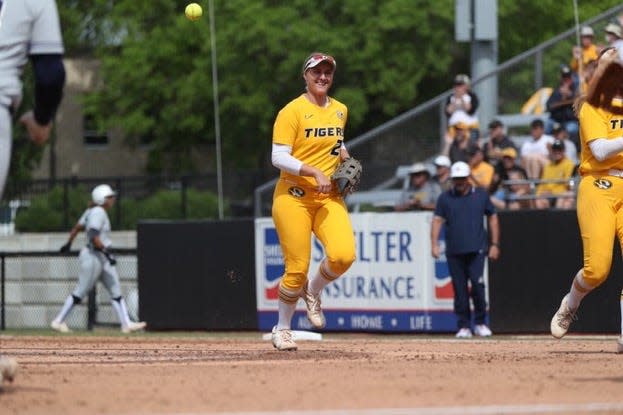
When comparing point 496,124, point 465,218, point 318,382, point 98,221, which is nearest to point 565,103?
point 496,124

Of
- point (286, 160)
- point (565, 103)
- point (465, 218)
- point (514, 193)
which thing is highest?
point (565, 103)

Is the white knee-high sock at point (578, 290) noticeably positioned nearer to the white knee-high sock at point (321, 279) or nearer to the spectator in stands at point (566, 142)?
the white knee-high sock at point (321, 279)

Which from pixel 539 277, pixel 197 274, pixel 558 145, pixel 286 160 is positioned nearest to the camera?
pixel 286 160

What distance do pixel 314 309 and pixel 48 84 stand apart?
16.4 ft

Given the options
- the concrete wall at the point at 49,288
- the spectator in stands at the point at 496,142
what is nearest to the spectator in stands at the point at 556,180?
the spectator in stands at the point at 496,142

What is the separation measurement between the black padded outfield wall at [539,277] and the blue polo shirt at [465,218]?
73 centimetres

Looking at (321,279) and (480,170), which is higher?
(480,170)

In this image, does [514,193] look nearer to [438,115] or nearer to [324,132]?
[438,115]

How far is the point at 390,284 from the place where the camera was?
2044cm

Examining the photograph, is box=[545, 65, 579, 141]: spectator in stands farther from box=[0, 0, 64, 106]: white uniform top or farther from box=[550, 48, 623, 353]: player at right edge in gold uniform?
box=[0, 0, 64, 106]: white uniform top

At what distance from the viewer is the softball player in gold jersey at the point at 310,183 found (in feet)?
41.8

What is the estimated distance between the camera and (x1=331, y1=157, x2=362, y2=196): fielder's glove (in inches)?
496

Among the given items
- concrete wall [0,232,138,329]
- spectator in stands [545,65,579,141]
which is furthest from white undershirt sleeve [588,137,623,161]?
concrete wall [0,232,138,329]

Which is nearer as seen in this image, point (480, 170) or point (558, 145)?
point (558, 145)
